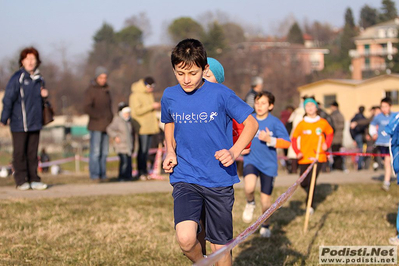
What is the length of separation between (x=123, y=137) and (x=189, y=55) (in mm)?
8034

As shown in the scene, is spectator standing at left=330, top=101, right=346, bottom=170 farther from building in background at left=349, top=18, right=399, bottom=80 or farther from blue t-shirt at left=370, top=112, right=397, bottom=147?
building in background at left=349, top=18, right=399, bottom=80

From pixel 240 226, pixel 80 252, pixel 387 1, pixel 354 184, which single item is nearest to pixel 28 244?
pixel 80 252

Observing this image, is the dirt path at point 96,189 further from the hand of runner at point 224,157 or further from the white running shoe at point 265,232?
the hand of runner at point 224,157

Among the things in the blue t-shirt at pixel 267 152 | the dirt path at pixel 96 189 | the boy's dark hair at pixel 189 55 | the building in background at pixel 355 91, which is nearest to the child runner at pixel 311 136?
the blue t-shirt at pixel 267 152

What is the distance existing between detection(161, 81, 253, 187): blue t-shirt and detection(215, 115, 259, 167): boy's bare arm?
0.25ft

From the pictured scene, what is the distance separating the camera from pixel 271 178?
25.5 ft

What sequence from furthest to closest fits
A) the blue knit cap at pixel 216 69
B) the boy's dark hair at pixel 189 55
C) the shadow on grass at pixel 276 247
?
the shadow on grass at pixel 276 247
the blue knit cap at pixel 216 69
the boy's dark hair at pixel 189 55

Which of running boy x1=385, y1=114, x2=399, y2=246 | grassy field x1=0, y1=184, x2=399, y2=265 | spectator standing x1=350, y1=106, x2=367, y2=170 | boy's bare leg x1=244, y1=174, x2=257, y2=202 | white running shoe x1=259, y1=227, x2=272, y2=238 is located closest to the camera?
grassy field x1=0, y1=184, x2=399, y2=265

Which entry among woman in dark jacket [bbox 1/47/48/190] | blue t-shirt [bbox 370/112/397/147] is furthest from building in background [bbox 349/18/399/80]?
woman in dark jacket [bbox 1/47/48/190]

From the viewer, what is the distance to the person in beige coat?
1223 cm

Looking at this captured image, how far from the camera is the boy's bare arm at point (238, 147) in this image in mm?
4285

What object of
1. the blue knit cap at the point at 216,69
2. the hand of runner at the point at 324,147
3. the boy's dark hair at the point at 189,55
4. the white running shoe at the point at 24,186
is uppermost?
the boy's dark hair at the point at 189,55

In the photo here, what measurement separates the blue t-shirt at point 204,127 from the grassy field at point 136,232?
2006mm

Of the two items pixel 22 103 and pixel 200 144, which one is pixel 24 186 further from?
pixel 200 144
